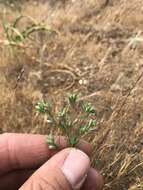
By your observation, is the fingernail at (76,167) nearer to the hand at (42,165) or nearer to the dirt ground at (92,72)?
the hand at (42,165)

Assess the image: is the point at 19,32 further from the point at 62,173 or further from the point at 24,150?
the point at 62,173

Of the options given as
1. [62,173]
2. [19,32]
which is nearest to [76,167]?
[62,173]

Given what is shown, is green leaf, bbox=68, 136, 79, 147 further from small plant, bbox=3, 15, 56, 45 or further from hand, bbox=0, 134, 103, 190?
small plant, bbox=3, 15, 56, 45

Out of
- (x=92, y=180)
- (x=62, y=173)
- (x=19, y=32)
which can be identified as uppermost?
(x=19, y=32)

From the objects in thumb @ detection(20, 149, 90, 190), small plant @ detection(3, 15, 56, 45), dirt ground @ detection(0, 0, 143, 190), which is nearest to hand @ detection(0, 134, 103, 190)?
thumb @ detection(20, 149, 90, 190)

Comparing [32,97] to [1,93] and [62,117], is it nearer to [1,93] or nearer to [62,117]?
[1,93]

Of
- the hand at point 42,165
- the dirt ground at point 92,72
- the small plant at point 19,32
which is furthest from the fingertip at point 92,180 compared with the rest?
the small plant at point 19,32

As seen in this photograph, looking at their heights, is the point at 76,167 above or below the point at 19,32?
below
